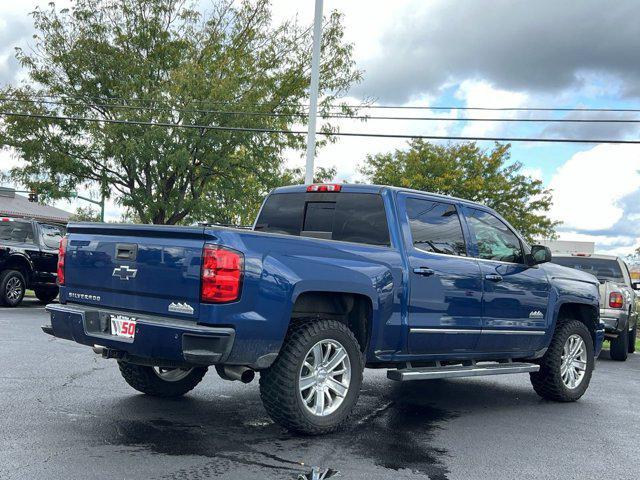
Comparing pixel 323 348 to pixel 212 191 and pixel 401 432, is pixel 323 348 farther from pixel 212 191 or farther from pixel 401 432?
pixel 212 191

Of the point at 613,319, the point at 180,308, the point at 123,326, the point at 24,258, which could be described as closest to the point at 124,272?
the point at 123,326

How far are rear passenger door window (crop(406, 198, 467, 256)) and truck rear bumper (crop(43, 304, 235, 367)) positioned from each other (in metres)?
2.20

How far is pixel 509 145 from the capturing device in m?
39.2

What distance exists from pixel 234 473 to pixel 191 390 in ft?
8.81

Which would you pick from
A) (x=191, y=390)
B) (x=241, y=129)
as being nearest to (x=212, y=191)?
(x=241, y=129)

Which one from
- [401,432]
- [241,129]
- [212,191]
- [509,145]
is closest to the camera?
[401,432]

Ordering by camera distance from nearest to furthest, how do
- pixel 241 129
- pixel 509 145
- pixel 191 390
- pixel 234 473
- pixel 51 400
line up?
1. pixel 234 473
2. pixel 51 400
3. pixel 191 390
4. pixel 241 129
5. pixel 509 145

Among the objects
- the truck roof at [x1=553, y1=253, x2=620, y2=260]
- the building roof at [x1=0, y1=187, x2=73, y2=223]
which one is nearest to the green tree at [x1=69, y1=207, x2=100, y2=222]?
the building roof at [x1=0, y1=187, x2=73, y2=223]

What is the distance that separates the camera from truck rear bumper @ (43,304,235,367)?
4605 millimetres

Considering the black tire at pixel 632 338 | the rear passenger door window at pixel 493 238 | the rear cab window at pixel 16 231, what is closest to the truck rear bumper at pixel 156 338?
the rear passenger door window at pixel 493 238

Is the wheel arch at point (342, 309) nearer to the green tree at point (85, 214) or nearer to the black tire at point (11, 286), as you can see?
the black tire at point (11, 286)

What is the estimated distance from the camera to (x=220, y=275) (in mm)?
4652

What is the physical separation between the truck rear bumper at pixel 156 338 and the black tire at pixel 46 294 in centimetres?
1130

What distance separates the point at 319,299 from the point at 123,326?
1484 millimetres
